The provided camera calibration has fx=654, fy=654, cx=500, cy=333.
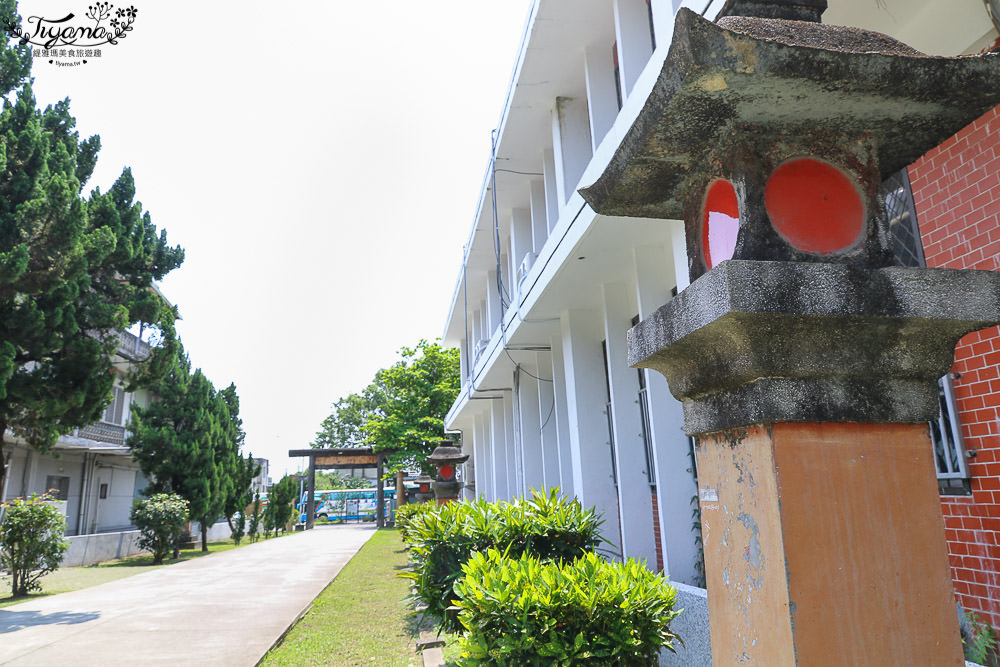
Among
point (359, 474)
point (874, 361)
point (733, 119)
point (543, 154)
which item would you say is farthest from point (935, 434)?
point (359, 474)

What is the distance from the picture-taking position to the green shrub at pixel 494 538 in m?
5.27

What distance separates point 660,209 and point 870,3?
8.04 feet

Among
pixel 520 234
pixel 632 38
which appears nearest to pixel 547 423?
pixel 520 234

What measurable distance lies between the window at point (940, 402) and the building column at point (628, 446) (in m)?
2.98

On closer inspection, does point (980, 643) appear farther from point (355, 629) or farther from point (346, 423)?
point (346, 423)

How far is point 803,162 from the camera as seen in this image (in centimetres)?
224

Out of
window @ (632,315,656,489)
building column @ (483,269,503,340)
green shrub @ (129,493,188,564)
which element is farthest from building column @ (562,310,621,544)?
green shrub @ (129,493,188,564)

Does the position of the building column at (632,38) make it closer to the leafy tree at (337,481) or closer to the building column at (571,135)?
the building column at (571,135)

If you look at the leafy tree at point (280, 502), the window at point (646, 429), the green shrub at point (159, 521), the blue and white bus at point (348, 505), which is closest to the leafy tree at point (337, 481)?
the blue and white bus at point (348, 505)

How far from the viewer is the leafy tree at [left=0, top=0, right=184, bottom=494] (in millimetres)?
9461

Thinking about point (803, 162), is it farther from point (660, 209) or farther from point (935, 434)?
point (935, 434)

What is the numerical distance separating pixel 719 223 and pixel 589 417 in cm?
588

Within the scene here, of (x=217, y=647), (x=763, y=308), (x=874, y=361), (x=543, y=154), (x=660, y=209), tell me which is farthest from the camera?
(x=543, y=154)

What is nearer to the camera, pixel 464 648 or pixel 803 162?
pixel 803 162
